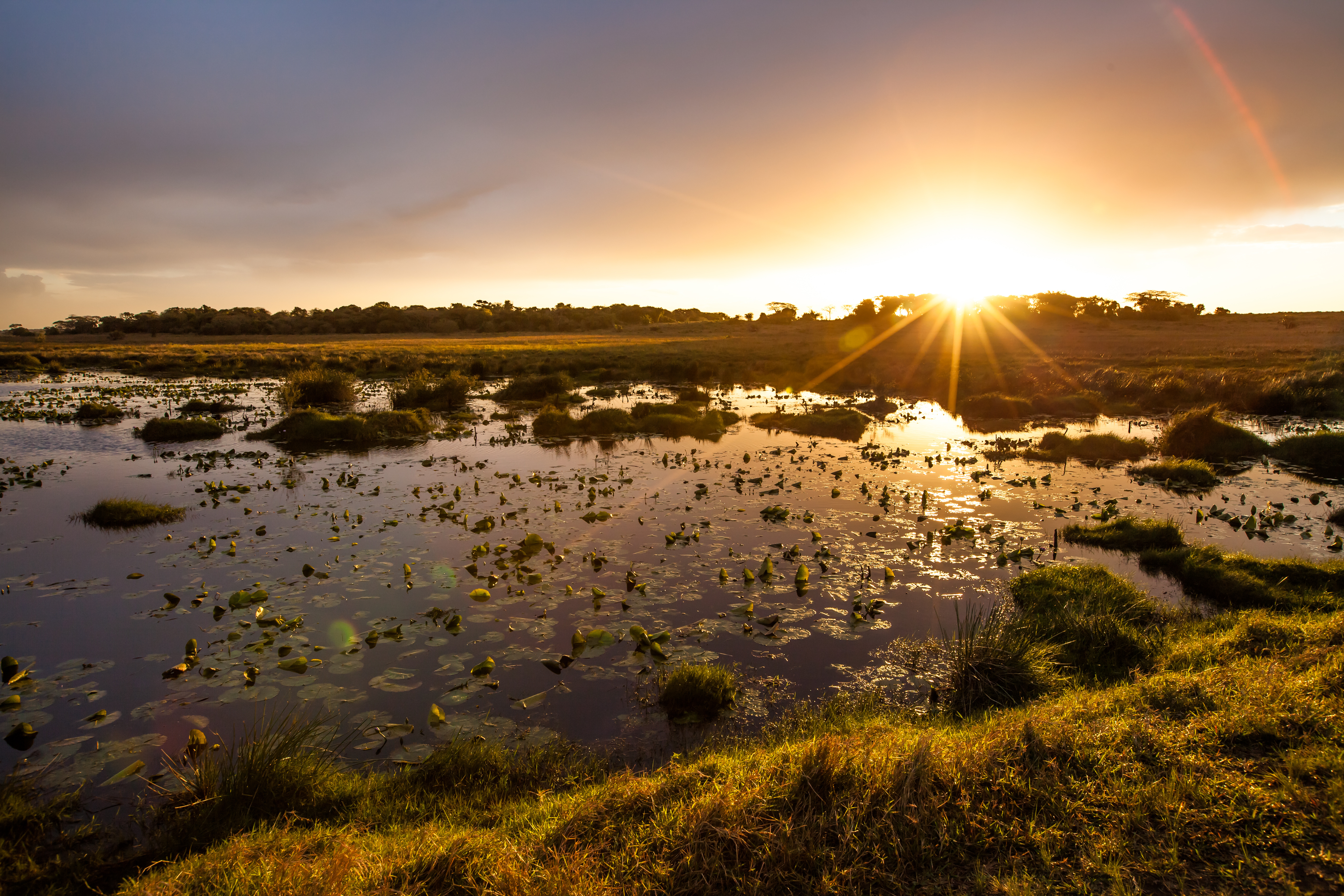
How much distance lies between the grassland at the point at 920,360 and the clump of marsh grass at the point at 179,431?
21510 mm

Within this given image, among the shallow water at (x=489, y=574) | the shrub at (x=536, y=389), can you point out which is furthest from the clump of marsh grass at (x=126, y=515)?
the shrub at (x=536, y=389)

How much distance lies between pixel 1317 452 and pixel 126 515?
34.4 metres

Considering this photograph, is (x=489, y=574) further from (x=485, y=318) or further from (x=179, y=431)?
(x=485, y=318)

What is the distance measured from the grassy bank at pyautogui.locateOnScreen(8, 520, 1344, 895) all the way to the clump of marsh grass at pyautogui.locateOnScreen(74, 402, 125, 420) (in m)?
31.0

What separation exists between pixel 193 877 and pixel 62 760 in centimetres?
364

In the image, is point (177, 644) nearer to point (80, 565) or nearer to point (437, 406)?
point (80, 565)

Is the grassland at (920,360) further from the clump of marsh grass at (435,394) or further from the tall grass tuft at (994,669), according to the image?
the tall grass tuft at (994,669)

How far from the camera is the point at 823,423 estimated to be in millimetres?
27438

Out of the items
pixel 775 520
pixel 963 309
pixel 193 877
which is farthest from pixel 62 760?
pixel 963 309

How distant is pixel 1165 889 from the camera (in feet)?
12.9

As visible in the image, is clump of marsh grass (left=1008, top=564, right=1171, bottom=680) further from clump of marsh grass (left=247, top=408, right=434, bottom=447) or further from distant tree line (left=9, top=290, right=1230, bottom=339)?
distant tree line (left=9, top=290, right=1230, bottom=339)

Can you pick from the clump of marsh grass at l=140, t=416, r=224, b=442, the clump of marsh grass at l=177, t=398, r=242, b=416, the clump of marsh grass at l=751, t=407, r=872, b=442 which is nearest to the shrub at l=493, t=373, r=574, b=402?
the clump of marsh grass at l=177, t=398, r=242, b=416

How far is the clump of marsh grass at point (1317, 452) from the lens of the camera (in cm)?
1872

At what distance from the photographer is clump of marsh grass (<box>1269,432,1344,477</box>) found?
61.4 feet
